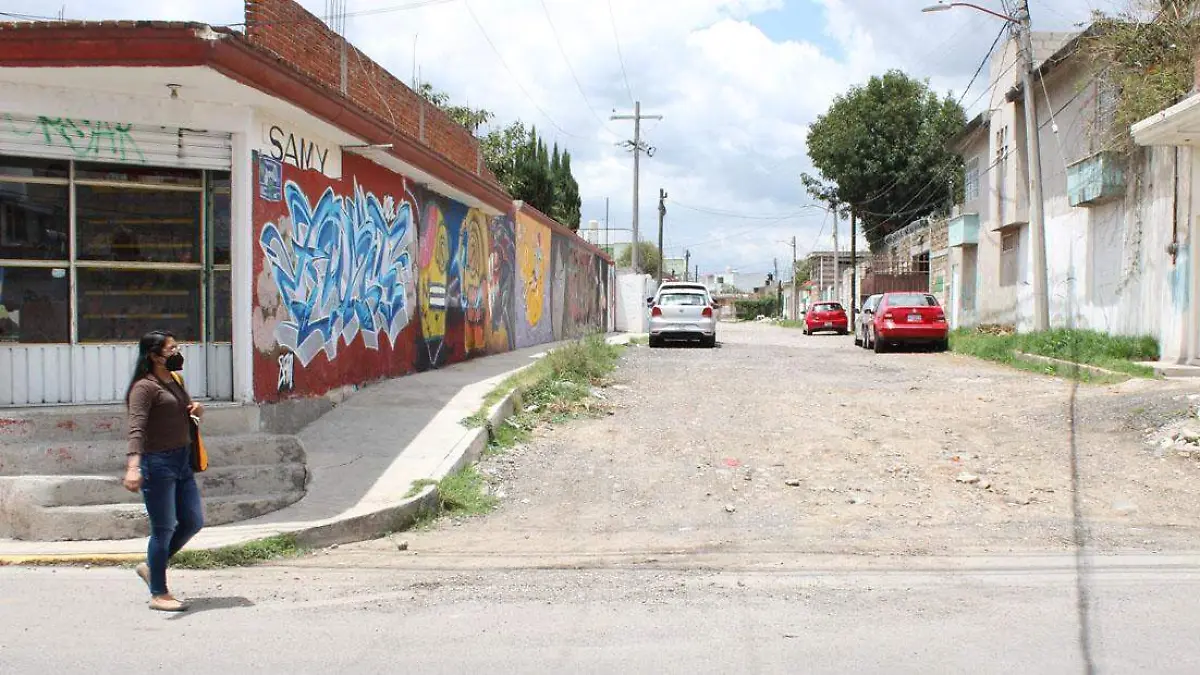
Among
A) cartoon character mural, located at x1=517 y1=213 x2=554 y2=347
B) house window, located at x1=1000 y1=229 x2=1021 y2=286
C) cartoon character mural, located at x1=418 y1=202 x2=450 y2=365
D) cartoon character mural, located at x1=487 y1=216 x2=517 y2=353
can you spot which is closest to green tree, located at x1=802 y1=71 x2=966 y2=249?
house window, located at x1=1000 y1=229 x2=1021 y2=286

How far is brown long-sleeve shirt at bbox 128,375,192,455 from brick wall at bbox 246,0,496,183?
359 cm

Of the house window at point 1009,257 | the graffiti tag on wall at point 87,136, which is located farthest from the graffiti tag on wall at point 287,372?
the house window at point 1009,257

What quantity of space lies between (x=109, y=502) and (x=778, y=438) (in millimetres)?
6681

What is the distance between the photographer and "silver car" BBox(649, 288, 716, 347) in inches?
880

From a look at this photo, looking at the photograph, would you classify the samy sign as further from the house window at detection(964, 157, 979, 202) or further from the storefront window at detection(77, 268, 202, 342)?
the house window at detection(964, 157, 979, 202)

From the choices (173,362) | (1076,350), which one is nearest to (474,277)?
(173,362)

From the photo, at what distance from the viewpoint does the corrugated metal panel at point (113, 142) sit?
772cm

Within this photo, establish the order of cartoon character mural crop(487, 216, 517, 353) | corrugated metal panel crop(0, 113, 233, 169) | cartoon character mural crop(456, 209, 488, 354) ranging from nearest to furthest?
corrugated metal panel crop(0, 113, 233, 169)
cartoon character mural crop(456, 209, 488, 354)
cartoon character mural crop(487, 216, 517, 353)

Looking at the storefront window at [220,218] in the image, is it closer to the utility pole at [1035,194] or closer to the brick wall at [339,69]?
the brick wall at [339,69]

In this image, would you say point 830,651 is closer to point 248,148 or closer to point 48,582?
point 48,582

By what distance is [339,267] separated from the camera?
10.0m

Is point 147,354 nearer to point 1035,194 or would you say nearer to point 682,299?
point 682,299

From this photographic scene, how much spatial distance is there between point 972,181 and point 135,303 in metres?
28.5

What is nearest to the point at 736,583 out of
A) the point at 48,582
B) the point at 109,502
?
the point at 48,582
